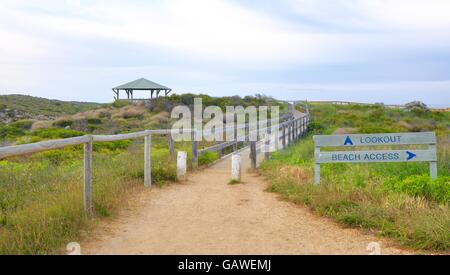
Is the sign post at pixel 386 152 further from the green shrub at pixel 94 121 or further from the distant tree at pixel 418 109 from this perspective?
the distant tree at pixel 418 109

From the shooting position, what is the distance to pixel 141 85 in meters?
55.5

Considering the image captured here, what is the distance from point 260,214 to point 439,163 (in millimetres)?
5150

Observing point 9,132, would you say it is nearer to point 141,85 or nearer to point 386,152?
point 386,152

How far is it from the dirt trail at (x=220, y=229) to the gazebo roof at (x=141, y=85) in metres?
45.6

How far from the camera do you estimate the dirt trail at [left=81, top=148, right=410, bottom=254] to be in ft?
18.4

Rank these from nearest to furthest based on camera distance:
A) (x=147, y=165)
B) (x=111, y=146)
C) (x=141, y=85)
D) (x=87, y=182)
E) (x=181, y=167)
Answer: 1. (x=87, y=182)
2. (x=147, y=165)
3. (x=181, y=167)
4. (x=111, y=146)
5. (x=141, y=85)

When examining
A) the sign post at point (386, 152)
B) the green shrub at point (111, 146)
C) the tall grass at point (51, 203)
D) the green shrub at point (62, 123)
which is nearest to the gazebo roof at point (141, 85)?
the green shrub at point (62, 123)

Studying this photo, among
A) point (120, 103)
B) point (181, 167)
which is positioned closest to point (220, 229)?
point (181, 167)

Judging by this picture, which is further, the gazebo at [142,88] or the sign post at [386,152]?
the gazebo at [142,88]

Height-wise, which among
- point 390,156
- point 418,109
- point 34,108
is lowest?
point 390,156

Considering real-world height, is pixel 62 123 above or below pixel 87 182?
above

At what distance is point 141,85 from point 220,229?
50316 mm

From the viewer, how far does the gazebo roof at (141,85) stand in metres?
53.9
